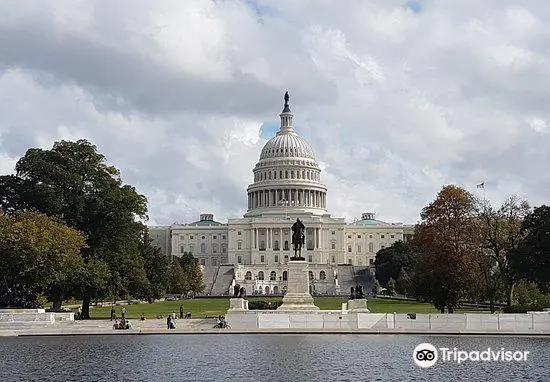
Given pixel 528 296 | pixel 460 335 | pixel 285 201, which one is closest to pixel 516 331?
pixel 460 335

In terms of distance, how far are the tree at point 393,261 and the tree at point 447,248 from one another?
58.2 m

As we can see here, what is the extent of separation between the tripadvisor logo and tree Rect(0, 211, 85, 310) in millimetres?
28744

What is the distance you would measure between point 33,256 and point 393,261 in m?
91.5

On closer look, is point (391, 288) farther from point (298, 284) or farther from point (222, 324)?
point (222, 324)

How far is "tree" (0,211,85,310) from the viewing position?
189 ft

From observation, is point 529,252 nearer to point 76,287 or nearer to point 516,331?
point 516,331

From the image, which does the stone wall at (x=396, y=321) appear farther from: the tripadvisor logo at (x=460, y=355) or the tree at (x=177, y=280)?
the tree at (x=177, y=280)

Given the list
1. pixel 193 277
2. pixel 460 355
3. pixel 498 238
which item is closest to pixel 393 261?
pixel 193 277

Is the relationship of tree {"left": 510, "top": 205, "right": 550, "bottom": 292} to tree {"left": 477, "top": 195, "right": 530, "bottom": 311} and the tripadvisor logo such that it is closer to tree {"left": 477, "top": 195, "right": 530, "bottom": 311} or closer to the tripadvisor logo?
tree {"left": 477, "top": 195, "right": 530, "bottom": 311}

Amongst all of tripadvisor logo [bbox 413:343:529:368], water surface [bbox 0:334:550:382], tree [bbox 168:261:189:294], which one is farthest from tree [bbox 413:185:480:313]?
tree [bbox 168:261:189:294]

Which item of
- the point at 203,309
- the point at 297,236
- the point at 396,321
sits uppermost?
the point at 297,236

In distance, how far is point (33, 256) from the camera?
2276 inches

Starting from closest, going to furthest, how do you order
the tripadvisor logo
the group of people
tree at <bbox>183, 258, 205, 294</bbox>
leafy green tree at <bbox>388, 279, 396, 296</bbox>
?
the tripadvisor logo
the group of people
leafy green tree at <bbox>388, 279, 396, 296</bbox>
tree at <bbox>183, 258, 205, 294</bbox>

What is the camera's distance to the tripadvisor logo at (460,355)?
3253 centimetres
